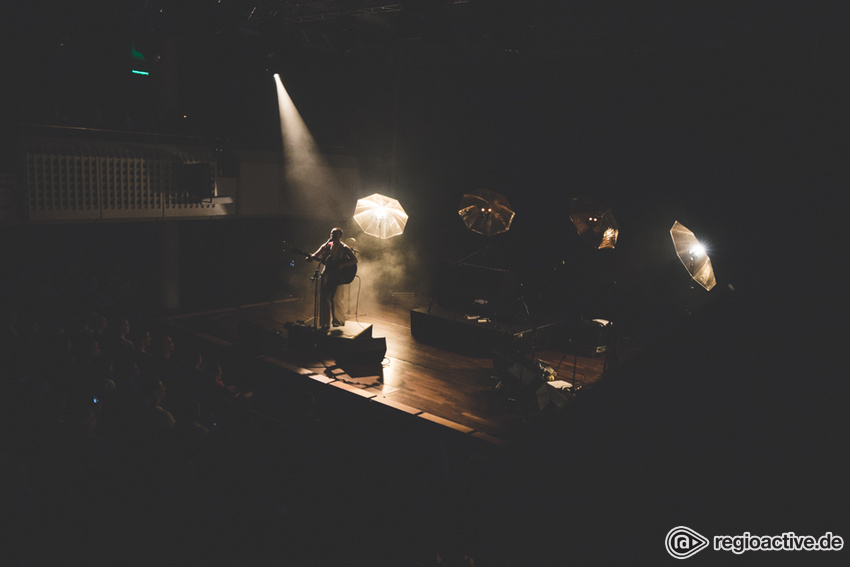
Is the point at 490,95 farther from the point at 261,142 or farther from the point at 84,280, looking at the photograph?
the point at 84,280

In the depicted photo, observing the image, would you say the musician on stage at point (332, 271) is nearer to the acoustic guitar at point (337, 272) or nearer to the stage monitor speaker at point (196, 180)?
the acoustic guitar at point (337, 272)

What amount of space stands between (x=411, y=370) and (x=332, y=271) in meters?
2.11

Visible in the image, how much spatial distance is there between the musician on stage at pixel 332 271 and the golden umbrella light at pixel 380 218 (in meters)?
0.75

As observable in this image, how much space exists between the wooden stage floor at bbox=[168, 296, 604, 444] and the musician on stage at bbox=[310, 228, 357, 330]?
0.40m

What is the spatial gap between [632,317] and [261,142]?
7819 millimetres

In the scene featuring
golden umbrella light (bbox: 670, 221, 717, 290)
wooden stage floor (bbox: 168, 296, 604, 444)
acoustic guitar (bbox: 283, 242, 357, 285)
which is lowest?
wooden stage floor (bbox: 168, 296, 604, 444)

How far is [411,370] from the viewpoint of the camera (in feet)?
25.9

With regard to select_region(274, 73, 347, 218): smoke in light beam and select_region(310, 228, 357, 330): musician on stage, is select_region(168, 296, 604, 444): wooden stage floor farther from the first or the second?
select_region(274, 73, 347, 218): smoke in light beam

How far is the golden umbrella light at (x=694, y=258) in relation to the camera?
501 centimetres

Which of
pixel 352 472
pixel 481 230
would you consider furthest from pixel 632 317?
pixel 352 472

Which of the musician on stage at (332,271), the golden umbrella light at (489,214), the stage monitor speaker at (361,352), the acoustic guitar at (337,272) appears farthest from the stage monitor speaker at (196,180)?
the golden umbrella light at (489,214)

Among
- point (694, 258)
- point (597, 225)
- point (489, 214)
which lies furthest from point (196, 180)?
point (694, 258)

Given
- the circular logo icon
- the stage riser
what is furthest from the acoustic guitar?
the circular logo icon

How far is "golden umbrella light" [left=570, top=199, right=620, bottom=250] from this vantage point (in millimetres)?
7012
